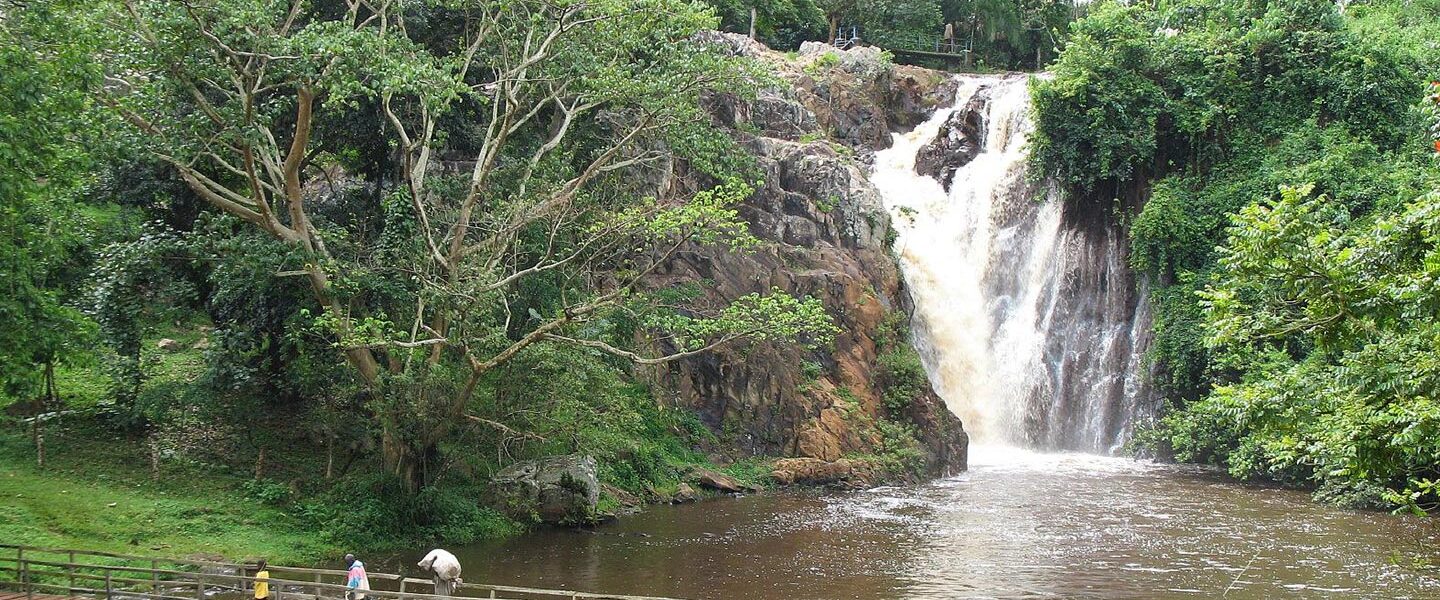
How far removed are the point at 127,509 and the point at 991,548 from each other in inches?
630

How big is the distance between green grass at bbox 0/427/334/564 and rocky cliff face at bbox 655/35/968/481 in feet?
40.4

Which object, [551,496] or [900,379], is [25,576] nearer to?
[551,496]

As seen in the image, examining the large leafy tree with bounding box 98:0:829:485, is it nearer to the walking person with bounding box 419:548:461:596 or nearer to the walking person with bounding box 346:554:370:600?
the walking person with bounding box 419:548:461:596

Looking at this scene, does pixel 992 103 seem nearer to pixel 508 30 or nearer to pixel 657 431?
pixel 657 431

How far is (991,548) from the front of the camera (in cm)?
2269

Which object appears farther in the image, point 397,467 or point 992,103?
point 992,103

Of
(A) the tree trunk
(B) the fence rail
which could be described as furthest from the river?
(A) the tree trunk

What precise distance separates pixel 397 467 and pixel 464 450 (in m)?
1.87

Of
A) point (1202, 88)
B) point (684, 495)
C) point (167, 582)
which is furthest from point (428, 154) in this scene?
point (1202, 88)

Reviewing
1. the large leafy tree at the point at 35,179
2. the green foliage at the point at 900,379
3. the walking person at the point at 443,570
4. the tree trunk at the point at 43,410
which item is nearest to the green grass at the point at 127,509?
the tree trunk at the point at 43,410

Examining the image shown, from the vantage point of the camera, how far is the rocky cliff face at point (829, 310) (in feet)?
108

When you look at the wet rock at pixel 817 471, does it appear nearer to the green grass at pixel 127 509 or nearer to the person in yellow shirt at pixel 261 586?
the green grass at pixel 127 509

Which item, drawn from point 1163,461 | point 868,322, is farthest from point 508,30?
point 1163,461

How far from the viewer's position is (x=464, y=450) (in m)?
24.7
